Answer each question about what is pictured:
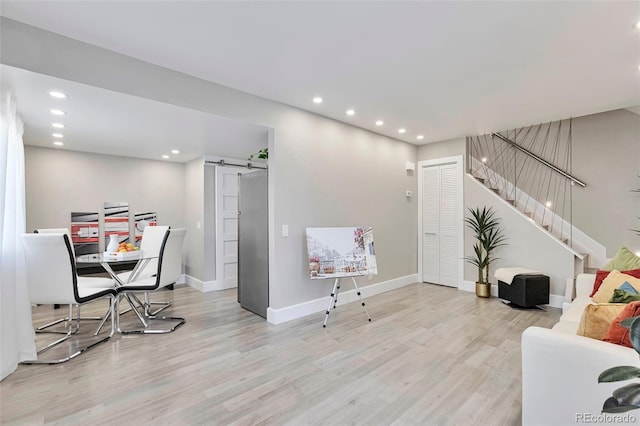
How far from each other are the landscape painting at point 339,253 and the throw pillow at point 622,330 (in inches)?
99.3

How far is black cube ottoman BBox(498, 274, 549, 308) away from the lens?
422cm

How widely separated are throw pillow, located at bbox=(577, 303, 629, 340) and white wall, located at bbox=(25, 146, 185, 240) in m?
6.34

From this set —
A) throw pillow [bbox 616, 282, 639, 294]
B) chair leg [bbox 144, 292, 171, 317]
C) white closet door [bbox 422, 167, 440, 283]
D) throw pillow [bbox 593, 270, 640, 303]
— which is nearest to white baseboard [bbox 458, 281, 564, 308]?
white closet door [bbox 422, 167, 440, 283]

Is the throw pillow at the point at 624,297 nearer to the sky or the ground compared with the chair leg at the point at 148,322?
nearer to the sky

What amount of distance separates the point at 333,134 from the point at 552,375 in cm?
366

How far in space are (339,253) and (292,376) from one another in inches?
67.5

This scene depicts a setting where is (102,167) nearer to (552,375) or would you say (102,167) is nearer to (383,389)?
(383,389)

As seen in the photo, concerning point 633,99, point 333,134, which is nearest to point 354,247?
point 333,134

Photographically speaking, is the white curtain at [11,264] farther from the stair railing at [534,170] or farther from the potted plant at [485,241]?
the stair railing at [534,170]

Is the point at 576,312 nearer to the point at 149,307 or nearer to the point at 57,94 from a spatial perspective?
the point at 149,307

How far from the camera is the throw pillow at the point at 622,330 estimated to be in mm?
1505

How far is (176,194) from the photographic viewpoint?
6.17 m

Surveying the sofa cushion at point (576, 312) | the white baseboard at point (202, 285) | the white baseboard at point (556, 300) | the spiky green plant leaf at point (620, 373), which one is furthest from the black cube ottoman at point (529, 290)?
the white baseboard at point (202, 285)

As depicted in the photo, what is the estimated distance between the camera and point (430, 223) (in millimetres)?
5879
